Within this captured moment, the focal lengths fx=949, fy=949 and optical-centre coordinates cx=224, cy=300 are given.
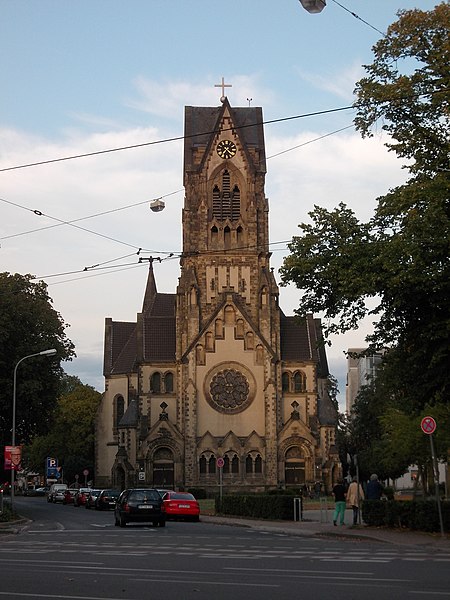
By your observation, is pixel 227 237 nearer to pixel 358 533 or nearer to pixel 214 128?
pixel 214 128

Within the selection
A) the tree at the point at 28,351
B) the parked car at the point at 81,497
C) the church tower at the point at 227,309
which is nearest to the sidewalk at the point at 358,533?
the tree at the point at 28,351

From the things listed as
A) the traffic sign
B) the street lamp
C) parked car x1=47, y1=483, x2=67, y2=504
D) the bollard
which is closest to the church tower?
parked car x1=47, y1=483, x2=67, y2=504

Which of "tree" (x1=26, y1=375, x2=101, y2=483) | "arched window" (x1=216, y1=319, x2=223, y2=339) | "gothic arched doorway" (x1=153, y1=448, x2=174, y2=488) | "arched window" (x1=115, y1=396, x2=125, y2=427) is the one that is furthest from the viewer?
"tree" (x1=26, y1=375, x2=101, y2=483)

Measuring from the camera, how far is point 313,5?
16.7 meters

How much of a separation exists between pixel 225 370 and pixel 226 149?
62.4ft

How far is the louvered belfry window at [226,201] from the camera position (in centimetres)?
7894

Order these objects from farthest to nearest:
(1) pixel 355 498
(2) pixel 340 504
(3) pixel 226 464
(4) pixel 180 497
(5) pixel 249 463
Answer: (5) pixel 249 463 → (3) pixel 226 464 → (4) pixel 180 497 → (2) pixel 340 504 → (1) pixel 355 498

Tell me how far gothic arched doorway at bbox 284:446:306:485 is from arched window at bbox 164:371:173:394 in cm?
1063

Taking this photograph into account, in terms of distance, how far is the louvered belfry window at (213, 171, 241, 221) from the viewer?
78938 millimetres

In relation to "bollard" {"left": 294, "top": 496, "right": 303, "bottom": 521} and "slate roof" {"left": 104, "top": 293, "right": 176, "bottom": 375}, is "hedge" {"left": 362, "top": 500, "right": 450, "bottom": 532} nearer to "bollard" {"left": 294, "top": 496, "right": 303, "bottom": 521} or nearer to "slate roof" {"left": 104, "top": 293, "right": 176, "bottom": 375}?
"bollard" {"left": 294, "top": 496, "right": 303, "bottom": 521}

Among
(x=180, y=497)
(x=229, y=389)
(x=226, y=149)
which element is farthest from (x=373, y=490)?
(x=226, y=149)

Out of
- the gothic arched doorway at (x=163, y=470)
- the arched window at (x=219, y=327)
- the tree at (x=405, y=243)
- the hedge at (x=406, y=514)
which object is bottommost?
the hedge at (x=406, y=514)

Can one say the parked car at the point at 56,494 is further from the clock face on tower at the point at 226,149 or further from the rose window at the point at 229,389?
the clock face on tower at the point at 226,149

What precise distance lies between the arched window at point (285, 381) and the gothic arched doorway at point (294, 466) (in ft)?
15.9
